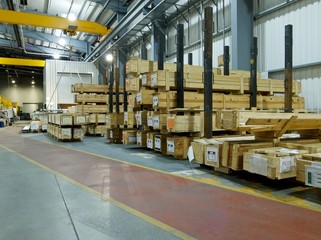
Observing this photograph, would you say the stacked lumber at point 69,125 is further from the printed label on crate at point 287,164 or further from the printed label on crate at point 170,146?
the printed label on crate at point 287,164

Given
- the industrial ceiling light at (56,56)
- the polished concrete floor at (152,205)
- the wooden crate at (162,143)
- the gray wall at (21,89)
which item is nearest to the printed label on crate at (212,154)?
the polished concrete floor at (152,205)

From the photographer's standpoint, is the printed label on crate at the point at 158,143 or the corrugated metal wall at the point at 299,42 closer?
the printed label on crate at the point at 158,143

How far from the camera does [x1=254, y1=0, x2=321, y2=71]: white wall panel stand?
26.2 feet

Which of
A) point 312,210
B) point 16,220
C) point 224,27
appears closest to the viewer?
point 16,220

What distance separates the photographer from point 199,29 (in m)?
12.0

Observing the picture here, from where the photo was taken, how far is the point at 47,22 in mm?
15000

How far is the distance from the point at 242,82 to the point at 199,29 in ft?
17.5

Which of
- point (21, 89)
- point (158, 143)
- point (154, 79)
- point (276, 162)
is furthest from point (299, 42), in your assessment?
point (21, 89)

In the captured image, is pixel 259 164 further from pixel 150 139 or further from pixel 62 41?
pixel 62 41

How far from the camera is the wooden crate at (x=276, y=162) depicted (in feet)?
12.3

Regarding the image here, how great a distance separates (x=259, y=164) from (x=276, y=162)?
286 millimetres

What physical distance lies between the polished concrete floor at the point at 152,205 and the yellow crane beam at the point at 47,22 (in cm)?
1120

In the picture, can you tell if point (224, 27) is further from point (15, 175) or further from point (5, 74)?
point (5, 74)

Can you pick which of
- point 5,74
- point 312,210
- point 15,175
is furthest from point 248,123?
point 5,74
